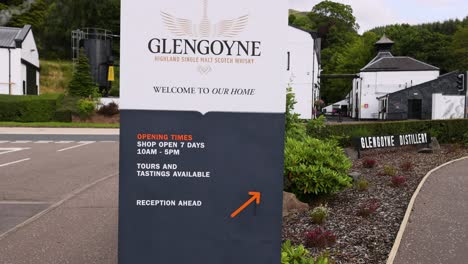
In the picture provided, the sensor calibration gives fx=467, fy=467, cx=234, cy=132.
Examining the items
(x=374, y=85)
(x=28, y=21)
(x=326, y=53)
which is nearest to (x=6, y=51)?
(x=28, y=21)

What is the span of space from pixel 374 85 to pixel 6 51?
40.9 metres

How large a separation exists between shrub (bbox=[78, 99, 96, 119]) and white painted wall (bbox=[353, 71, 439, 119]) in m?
35.2

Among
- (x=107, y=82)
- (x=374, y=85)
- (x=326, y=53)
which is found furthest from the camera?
(x=326, y=53)

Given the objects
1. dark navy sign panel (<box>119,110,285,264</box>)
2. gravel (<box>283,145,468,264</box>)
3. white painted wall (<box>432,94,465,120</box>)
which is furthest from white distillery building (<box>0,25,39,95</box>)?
dark navy sign panel (<box>119,110,285,264</box>)

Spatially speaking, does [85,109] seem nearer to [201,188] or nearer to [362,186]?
[362,186]

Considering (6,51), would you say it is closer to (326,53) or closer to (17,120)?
(17,120)

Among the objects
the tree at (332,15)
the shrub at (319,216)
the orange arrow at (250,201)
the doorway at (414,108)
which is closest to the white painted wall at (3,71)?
the doorway at (414,108)

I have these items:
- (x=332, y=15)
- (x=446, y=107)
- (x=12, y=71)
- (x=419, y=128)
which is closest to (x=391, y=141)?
(x=419, y=128)

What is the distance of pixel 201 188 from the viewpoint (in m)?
3.39

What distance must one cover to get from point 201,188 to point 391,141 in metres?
13.4

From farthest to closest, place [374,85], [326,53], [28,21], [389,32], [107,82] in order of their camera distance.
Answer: [326,53] → [389,32] → [28,21] → [374,85] → [107,82]

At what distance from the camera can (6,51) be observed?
137 ft

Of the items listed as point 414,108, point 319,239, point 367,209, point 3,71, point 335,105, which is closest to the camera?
point 319,239

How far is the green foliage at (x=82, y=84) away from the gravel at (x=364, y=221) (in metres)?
30.7
